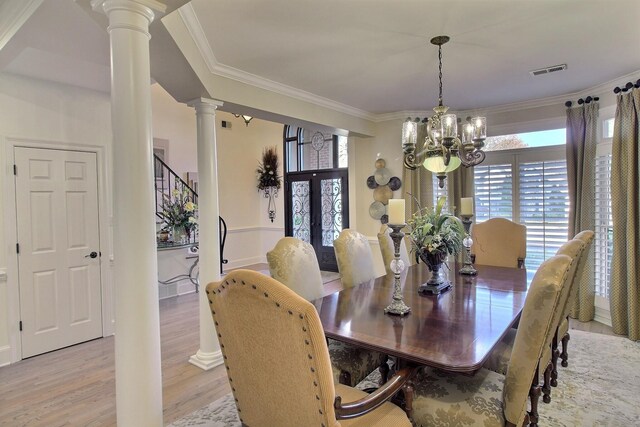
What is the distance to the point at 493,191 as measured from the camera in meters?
5.03

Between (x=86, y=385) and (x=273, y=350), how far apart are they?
101 inches

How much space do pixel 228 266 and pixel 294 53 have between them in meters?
5.37

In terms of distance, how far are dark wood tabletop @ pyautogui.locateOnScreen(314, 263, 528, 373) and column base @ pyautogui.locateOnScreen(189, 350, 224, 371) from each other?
1392mm

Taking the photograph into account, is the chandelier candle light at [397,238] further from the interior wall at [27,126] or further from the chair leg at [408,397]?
the interior wall at [27,126]

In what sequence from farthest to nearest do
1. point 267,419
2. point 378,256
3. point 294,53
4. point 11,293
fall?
point 378,256
point 11,293
point 294,53
point 267,419

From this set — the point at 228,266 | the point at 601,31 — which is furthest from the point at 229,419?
the point at 228,266

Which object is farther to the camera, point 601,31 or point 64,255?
point 64,255

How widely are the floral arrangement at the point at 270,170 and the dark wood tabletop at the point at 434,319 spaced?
5378mm

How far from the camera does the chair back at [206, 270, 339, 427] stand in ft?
3.76

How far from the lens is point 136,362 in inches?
64.6

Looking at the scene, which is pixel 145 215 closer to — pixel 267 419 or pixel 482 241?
pixel 267 419

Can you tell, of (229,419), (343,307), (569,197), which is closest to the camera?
(343,307)

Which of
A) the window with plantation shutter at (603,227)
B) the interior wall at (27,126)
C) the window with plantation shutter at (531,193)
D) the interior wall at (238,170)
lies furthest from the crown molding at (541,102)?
the interior wall at (27,126)

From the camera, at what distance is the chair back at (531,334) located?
4.80 feet
